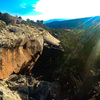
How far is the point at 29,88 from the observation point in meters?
9.68

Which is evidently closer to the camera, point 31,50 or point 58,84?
point 58,84

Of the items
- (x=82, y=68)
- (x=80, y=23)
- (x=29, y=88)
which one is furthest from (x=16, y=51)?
(x=80, y=23)

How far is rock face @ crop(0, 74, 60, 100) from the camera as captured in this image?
8587mm

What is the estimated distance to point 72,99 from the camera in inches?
387

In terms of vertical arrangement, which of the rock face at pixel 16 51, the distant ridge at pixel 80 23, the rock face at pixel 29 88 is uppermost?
the distant ridge at pixel 80 23

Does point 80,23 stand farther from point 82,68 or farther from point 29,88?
point 29,88

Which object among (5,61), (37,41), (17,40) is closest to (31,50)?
(37,41)

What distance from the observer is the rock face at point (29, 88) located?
8.59 metres

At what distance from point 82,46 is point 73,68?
8.50ft

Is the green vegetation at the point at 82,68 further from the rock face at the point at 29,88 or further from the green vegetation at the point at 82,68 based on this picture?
the rock face at the point at 29,88

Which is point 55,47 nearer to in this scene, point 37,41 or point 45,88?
point 37,41

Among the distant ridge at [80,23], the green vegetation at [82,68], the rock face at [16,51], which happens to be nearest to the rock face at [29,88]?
the rock face at [16,51]

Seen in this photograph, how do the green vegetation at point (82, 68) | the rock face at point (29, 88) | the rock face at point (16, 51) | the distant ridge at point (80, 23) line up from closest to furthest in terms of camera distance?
the rock face at point (29, 88) < the rock face at point (16, 51) < the green vegetation at point (82, 68) < the distant ridge at point (80, 23)

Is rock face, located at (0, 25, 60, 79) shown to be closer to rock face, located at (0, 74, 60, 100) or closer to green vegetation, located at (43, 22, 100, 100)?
rock face, located at (0, 74, 60, 100)
